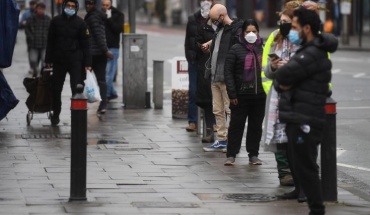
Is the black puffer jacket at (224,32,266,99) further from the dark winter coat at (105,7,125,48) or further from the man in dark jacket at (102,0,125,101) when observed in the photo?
the dark winter coat at (105,7,125,48)

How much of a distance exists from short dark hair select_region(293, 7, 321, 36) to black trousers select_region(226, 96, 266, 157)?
3701 mm

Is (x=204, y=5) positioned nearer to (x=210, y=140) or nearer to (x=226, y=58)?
(x=210, y=140)

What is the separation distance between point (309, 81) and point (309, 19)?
51 centimetres

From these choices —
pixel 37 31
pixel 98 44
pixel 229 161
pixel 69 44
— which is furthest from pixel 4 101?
pixel 37 31

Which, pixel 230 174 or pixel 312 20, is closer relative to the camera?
pixel 312 20

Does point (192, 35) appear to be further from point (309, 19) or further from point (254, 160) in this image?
point (309, 19)

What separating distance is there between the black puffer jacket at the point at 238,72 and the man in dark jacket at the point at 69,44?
15.4ft

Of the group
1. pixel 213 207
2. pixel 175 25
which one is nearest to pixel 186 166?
pixel 213 207

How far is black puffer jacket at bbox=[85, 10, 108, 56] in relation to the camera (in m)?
19.4

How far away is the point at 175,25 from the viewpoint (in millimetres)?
81312

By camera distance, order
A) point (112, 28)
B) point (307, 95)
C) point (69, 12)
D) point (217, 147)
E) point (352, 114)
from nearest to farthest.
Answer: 1. point (307, 95)
2. point (217, 147)
3. point (69, 12)
4. point (352, 114)
5. point (112, 28)

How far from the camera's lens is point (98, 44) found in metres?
19.4

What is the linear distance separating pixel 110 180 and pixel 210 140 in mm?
3705

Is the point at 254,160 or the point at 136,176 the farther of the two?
the point at 254,160
